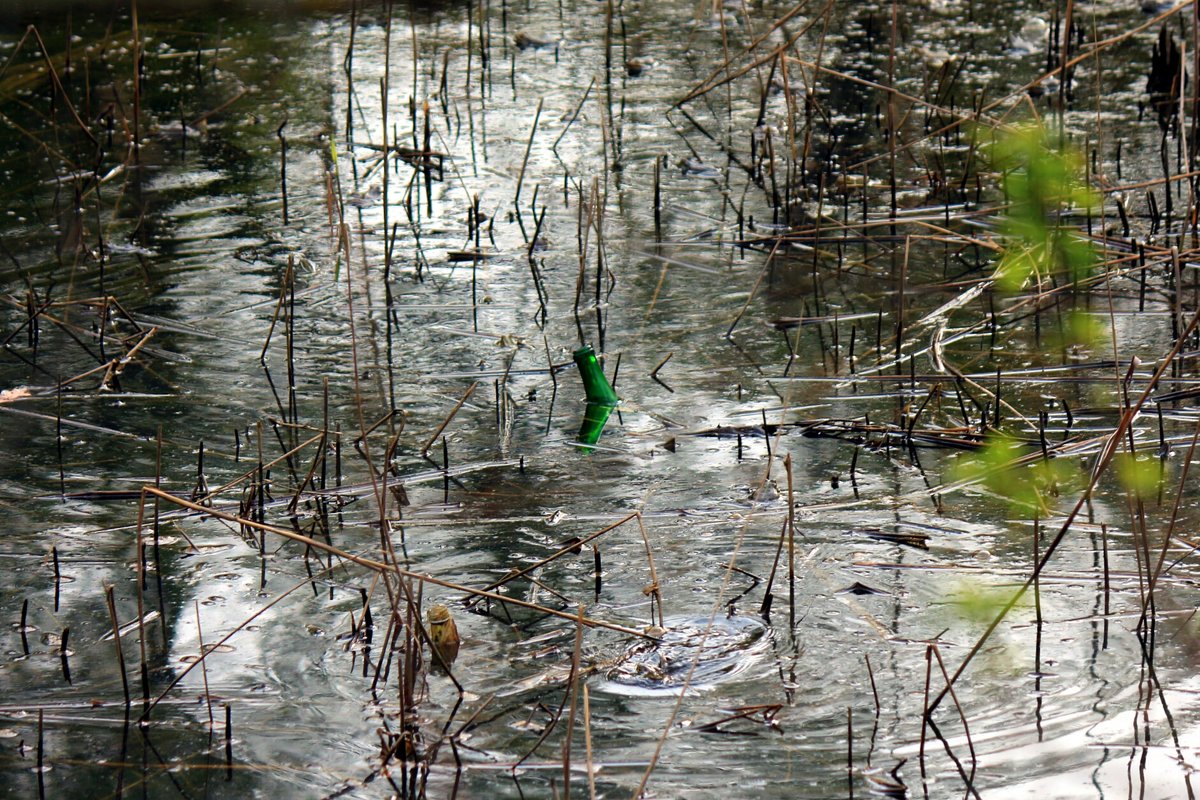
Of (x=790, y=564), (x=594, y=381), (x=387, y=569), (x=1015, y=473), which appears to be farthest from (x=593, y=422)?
(x=387, y=569)

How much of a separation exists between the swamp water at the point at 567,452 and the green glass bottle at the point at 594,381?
0.25 ft

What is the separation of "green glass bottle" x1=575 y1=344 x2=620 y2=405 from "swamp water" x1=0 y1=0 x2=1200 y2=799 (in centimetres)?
8

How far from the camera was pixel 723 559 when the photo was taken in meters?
3.17

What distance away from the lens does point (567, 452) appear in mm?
3818

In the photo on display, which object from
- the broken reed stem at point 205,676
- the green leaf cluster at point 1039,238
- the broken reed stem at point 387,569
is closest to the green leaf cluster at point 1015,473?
the green leaf cluster at point 1039,238

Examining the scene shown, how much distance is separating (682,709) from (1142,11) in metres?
7.19

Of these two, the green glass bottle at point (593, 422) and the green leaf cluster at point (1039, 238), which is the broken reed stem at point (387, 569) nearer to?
the green glass bottle at point (593, 422)

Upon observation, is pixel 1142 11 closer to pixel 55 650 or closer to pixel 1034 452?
pixel 1034 452

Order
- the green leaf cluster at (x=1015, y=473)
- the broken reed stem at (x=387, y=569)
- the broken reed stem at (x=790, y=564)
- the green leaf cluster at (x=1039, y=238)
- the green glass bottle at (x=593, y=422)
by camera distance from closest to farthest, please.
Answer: the broken reed stem at (x=387, y=569) → the broken reed stem at (x=790, y=564) → the green leaf cluster at (x=1015, y=473) → the green glass bottle at (x=593, y=422) → the green leaf cluster at (x=1039, y=238)

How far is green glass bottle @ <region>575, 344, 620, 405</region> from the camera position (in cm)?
406

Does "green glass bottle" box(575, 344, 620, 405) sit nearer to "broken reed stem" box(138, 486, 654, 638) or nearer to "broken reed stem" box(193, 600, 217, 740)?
"broken reed stem" box(138, 486, 654, 638)

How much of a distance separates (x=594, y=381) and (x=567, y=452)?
34 cm

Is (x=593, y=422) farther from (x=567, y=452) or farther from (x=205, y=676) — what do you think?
(x=205, y=676)

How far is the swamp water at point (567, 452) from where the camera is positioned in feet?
8.38
